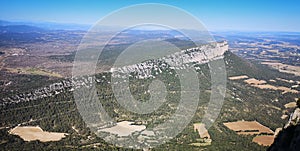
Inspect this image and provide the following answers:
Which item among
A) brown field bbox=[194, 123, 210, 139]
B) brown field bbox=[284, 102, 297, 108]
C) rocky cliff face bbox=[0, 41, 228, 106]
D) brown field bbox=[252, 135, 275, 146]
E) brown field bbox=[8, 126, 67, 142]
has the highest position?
rocky cliff face bbox=[0, 41, 228, 106]

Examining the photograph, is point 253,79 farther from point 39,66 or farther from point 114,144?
point 39,66

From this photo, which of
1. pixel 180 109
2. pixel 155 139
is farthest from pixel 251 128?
pixel 155 139

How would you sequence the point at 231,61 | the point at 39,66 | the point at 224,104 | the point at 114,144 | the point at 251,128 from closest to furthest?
the point at 114,144, the point at 251,128, the point at 224,104, the point at 231,61, the point at 39,66

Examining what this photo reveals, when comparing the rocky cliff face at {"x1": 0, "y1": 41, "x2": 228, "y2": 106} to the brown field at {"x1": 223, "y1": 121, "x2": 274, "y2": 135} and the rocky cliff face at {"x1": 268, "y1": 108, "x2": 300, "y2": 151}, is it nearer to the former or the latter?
the brown field at {"x1": 223, "y1": 121, "x2": 274, "y2": 135}

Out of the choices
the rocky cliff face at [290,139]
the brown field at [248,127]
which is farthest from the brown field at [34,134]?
the rocky cliff face at [290,139]

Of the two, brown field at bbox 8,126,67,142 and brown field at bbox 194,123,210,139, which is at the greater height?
brown field at bbox 8,126,67,142

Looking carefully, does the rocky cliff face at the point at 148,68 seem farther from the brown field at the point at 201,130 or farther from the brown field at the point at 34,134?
the brown field at the point at 201,130

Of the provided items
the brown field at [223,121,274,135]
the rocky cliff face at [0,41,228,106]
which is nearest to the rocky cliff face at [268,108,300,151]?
the brown field at [223,121,274,135]

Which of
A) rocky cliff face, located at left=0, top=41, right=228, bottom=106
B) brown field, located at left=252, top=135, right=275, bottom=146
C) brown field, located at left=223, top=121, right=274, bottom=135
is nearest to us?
brown field, located at left=252, top=135, right=275, bottom=146

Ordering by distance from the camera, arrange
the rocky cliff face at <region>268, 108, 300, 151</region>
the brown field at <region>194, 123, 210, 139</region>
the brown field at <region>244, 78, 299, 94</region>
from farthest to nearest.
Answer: the brown field at <region>244, 78, 299, 94</region>
the brown field at <region>194, 123, 210, 139</region>
the rocky cliff face at <region>268, 108, 300, 151</region>
